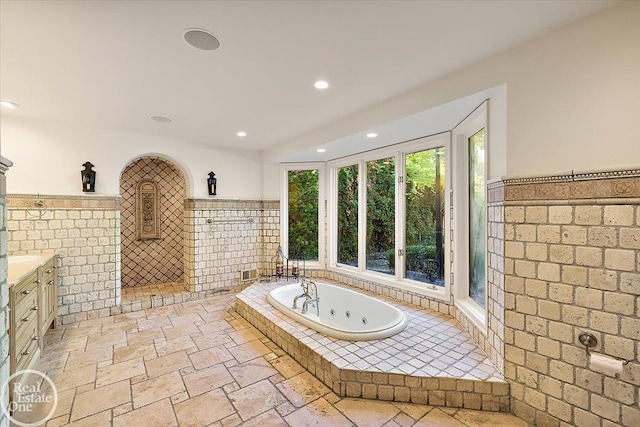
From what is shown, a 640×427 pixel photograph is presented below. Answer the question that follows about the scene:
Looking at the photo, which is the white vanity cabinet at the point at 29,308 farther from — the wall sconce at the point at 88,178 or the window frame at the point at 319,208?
the window frame at the point at 319,208

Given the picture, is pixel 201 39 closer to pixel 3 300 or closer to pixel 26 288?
pixel 3 300

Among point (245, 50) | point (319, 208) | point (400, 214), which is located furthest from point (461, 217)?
point (245, 50)

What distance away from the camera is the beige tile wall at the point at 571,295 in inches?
58.7

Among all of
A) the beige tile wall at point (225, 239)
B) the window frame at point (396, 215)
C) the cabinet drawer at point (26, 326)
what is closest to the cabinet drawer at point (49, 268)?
the cabinet drawer at point (26, 326)

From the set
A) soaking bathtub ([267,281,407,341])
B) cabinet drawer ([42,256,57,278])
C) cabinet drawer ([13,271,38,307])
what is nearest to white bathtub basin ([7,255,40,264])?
cabinet drawer ([42,256,57,278])

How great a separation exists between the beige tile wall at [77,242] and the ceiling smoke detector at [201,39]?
2.81 metres

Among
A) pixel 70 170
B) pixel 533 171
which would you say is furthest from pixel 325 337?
pixel 70 170

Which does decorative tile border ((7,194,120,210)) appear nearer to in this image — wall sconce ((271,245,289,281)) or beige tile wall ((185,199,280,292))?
beige tile wall ((185,199,280,292))

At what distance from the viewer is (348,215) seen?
4438 millimetres

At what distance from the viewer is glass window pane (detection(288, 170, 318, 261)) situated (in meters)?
4.80

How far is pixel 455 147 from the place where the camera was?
294 centimetres

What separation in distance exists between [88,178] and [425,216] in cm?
409

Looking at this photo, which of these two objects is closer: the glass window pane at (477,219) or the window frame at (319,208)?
the glass window pane at (477,219)

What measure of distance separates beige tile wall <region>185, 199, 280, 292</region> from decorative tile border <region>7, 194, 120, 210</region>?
1.00m
